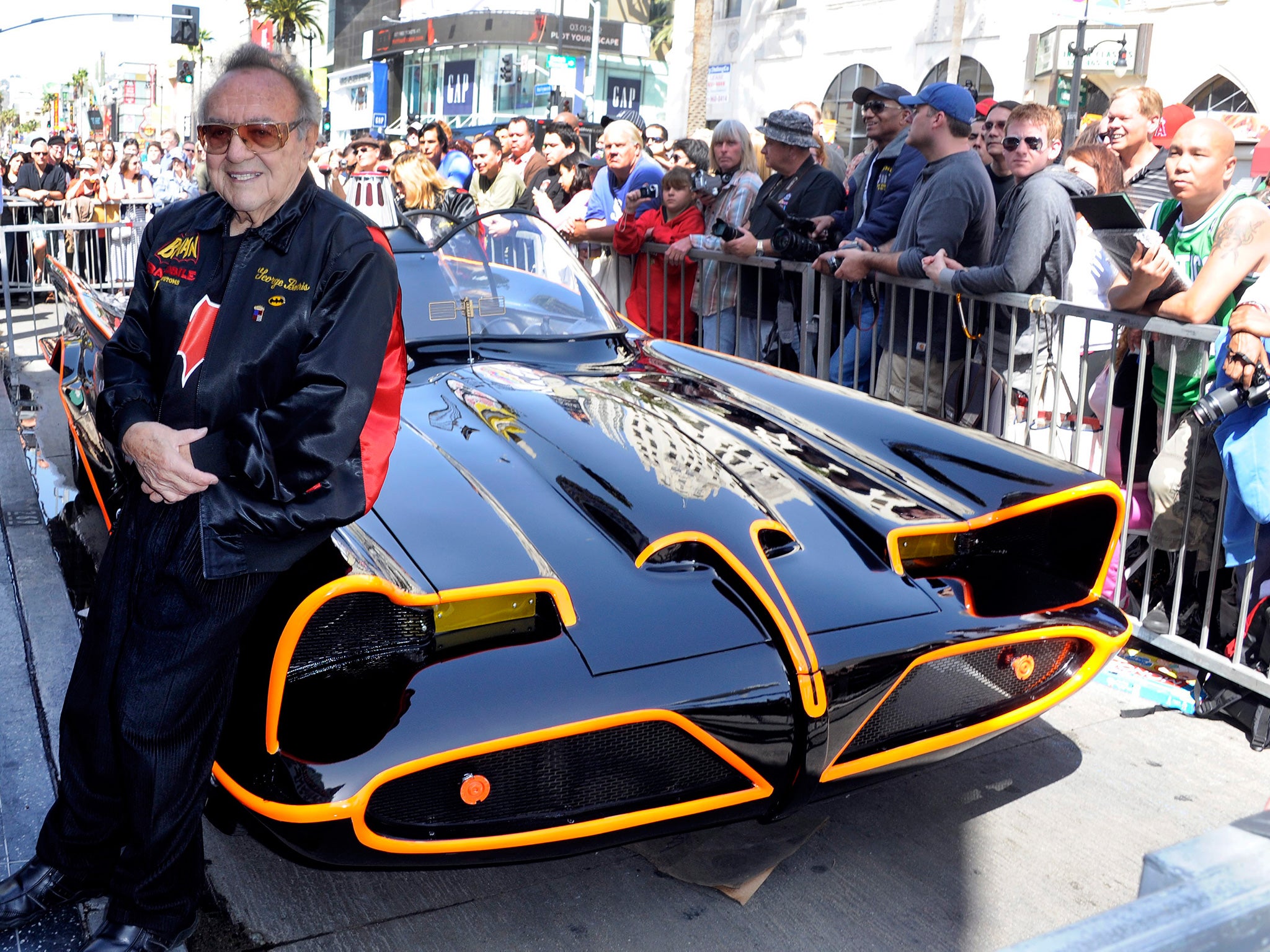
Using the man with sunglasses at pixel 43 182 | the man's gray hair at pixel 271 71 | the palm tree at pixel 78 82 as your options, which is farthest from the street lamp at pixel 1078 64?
the palm tree at pixel 78 82

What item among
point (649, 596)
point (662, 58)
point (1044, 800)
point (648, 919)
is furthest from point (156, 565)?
point (662, 58)

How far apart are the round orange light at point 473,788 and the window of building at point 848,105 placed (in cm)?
2520

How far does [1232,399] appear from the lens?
11.0ft

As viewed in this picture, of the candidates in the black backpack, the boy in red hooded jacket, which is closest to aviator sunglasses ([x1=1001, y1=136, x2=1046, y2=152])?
the boy in red hooded jacket

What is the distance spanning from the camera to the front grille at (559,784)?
2.10 meters

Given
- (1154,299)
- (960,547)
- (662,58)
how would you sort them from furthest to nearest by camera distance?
1. (662,58)
2. (1154,299)
3. (960,547)

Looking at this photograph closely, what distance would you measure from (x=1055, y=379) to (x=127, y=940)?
11.3 ft

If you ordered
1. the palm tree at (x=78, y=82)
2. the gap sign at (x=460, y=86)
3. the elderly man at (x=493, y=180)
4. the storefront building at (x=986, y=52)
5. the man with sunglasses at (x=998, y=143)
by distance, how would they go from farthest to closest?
the palm tree at (x=78, y=82) → the gap sign at (x=460, y=86) → the storefront building at (x=986, y=52) → the elderly man at (x=493, y=180) → the man with sunglasses at (x=998, y=143)

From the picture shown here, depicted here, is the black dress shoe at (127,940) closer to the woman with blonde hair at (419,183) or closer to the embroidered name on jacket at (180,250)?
the embroidered name on jacket at (180,250)

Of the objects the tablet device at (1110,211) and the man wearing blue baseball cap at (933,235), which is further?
the man wearing blue baseball cap at (933,235)

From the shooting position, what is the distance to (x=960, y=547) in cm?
284

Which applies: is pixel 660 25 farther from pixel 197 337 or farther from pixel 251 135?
pixel 197 337

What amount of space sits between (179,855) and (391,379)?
1.00 metres

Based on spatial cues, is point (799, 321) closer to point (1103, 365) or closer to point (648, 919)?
point (1103, 365)
